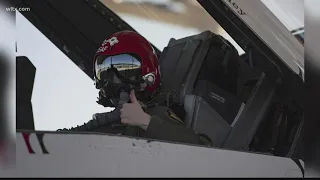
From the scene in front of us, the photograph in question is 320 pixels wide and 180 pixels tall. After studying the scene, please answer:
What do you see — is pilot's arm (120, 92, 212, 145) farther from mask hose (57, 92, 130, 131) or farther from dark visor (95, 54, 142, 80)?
dark visor (95, 54, 142, 80)

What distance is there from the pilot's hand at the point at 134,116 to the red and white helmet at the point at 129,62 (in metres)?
0.25

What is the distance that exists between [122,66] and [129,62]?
0.03 meters

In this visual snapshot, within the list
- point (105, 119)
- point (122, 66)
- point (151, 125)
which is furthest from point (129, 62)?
point (151, 125)

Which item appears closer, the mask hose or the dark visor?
the mask hose

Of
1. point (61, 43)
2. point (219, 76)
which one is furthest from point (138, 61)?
point (61, 43)

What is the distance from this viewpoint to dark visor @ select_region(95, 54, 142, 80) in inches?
72.6

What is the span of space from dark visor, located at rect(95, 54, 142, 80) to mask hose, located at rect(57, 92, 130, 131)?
2.9 inches

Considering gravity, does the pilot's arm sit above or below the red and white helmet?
below

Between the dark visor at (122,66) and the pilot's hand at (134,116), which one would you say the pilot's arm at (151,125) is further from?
the dark visor at (122,66)

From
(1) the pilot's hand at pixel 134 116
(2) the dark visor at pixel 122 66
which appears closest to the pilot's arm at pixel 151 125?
(1) the pilot's hand at pixel 134 116

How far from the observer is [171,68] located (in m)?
2.33

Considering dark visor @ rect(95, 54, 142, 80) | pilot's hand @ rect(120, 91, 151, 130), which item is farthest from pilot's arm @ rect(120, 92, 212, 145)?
dark visor @ rect(95, 54, 142, 80)

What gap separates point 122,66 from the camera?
1.85 metres

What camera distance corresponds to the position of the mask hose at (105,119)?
167 cm
